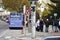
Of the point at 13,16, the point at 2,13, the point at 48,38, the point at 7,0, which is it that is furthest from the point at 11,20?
the point at 2,13

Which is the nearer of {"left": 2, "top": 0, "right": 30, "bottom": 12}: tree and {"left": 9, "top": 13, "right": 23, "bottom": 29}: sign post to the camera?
{"left": 9, "top": 13, "right": 23, "bottom": 29}: sign post

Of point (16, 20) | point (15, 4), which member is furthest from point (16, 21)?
point (15, 4)

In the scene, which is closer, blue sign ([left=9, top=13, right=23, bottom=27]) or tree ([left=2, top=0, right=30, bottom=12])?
blue sign ([left=9, top=13, right=23, bottom=27])

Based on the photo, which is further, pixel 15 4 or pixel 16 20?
pixel 15 4

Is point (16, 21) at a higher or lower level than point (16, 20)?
lower

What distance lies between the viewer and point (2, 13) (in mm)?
137625

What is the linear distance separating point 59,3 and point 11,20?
904 cm

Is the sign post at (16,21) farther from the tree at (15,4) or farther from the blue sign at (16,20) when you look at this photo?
the tree at (15,4)

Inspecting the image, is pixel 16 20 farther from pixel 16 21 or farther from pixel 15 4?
pixel 15 4

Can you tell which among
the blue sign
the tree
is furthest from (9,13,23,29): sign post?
the tree

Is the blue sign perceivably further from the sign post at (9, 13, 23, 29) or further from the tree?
the tree

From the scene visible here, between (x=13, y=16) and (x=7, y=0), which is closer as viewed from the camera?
(x=13, y=16)

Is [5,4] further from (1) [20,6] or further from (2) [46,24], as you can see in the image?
(2) [46,24]

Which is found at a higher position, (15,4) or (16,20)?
(16,20)
